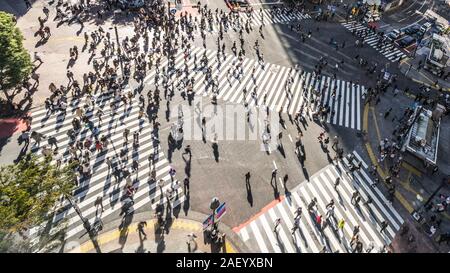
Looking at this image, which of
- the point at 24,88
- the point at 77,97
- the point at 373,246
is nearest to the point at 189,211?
the point at 373,246

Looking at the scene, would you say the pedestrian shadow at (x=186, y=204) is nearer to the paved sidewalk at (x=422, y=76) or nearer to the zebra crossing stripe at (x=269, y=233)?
the zebra crossing stripe at (x=269, y=233)

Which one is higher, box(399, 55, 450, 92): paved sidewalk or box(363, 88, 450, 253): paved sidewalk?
box(399, 55, 450, 92): paved sidewalk

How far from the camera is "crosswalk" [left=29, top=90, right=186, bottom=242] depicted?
1194 inches

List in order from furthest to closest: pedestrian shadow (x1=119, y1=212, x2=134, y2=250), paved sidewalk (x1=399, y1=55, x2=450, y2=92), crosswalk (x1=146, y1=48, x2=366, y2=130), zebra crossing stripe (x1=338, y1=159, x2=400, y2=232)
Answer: paved sidewalk (x1=399, y1=55, x2=450, y2=92) → crosswalk (x1=146, y1=48, x2=366, y2=130) → zebra crossing stripe (x1=338, y1=159, x2=400, y2=232) → pedestrian shadow (x1=119, y1=212, x2=134, y2=250)

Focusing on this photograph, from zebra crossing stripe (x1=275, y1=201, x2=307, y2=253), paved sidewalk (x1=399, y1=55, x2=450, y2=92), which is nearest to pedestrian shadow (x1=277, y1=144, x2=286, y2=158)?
zebra crossing stripe (x1=275, y1=201, x2=307, y2=253)

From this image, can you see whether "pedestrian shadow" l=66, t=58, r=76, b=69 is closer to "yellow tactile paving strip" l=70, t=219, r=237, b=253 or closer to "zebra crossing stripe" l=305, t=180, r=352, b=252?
"yellow tactile paving strip" l=70, t=219, r=237, b=253

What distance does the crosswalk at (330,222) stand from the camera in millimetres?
29703

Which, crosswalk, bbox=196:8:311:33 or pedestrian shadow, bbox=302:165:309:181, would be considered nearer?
pedestrian shadow, bbox=302:165:309:181

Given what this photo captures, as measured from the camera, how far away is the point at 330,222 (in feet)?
105

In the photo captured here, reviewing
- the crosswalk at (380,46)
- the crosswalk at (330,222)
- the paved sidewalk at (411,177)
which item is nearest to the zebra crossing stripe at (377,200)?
the crosswalk at (330,222)

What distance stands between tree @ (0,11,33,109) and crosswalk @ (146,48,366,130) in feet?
52.2

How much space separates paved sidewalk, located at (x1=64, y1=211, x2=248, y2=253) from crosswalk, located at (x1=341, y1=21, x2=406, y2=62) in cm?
5022

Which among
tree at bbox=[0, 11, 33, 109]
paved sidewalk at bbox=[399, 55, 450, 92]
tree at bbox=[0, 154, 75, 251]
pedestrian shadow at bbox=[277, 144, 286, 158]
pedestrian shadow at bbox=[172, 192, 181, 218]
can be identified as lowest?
pedestrian shadow at bbox=[172, 192, 181, 218]

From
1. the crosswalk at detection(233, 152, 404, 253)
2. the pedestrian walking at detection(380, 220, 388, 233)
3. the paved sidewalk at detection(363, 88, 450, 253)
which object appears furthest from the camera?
the paved sidewalk at detection(363, 88, 450, 253)
